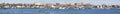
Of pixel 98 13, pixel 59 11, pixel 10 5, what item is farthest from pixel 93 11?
pixel 10 5

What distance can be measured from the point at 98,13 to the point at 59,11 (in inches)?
17.4

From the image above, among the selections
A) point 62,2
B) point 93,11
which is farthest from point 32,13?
point 62,2

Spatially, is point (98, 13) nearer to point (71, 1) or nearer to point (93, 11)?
point (93, 11)

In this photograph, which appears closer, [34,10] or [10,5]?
[34,10]

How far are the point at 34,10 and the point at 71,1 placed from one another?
0.92 meters

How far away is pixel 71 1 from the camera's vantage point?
4707 mm

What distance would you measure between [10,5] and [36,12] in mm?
811

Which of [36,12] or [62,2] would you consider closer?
[36,12]

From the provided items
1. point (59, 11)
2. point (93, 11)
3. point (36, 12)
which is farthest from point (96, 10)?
point (36, 12)

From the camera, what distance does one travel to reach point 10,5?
451 cm

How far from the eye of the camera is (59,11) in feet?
12.6

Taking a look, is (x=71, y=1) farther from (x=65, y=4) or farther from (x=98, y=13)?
(x=98, y=13)

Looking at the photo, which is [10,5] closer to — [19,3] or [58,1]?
[19,3]

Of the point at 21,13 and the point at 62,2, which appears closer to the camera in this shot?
the point at 21,13
